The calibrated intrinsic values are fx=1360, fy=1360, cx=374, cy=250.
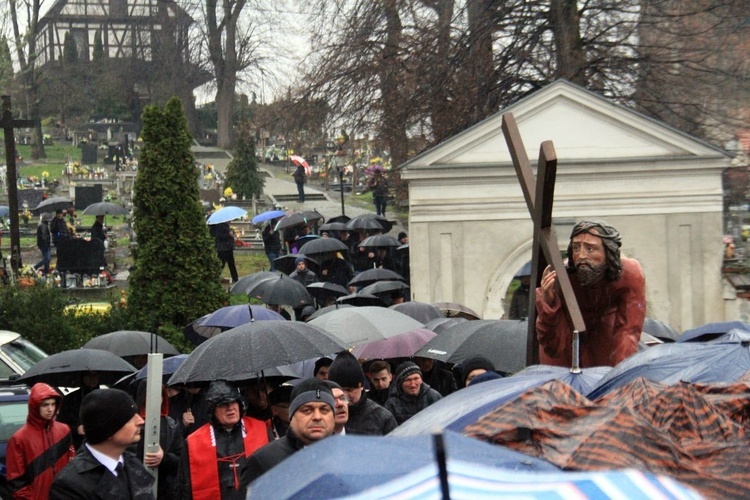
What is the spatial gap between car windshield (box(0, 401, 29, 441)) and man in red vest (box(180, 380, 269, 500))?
4.17 m

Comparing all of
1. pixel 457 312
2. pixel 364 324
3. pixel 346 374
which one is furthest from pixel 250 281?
pixel 346 374

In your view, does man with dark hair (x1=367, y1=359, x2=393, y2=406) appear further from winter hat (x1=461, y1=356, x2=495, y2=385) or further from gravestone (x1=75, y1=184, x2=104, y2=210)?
gravestone (x1=75, y1=184, x2=104, y2=210)

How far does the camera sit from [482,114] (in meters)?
27.7

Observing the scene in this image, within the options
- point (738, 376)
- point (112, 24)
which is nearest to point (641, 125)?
point (738, 376)

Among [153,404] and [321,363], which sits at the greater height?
[153,404]

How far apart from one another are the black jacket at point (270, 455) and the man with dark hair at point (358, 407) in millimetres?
1558

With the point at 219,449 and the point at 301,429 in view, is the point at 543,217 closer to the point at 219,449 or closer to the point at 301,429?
the point at 301,429

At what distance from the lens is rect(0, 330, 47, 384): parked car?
45.9 feet

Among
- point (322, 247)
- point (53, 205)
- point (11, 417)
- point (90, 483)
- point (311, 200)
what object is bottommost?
point (11, 417)

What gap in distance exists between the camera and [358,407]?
7.96m

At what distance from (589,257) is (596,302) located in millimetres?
354

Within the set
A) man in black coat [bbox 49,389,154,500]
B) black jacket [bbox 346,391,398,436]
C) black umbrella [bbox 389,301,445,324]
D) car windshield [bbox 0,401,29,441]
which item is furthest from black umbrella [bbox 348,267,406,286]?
man in black coat [bbox 49,389,154,500]

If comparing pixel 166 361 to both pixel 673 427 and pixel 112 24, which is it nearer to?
pixel 673 427

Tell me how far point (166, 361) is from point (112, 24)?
7868cm
